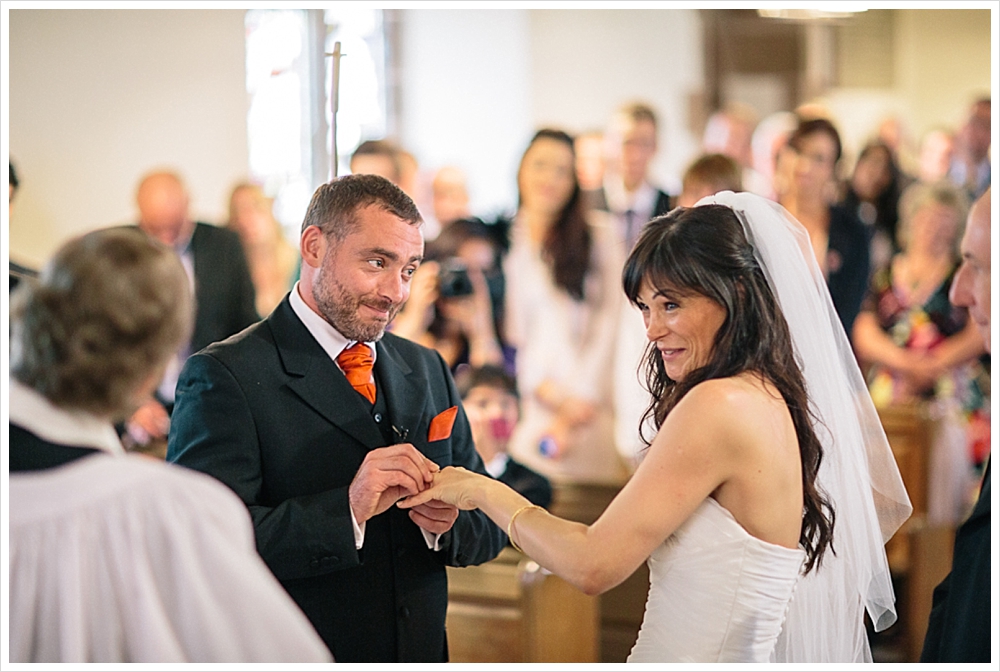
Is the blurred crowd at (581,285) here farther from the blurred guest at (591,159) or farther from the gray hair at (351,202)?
the blurred guest at (591,159)

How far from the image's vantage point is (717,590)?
193cm

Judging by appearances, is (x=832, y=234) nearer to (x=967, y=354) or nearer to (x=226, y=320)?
(x=967, y=354)

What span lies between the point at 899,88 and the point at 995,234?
27.5 ft

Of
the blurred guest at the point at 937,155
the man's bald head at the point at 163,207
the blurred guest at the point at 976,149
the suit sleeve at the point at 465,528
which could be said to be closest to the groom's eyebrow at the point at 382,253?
the suit sleeve at the point at 465,528

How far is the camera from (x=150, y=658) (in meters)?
1.64

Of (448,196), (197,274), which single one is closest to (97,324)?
(197,274)

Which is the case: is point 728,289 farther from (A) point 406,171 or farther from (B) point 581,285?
(A) point 406,171

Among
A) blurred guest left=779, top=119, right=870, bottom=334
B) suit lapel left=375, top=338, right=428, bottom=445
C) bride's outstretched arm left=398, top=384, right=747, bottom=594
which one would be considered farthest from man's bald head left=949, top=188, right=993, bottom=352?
blurred guest left=779, top=119, right=870, bottom=334

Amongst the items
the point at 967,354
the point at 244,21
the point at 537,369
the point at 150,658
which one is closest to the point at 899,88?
the point at 967,354

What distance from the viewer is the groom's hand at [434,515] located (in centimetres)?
203

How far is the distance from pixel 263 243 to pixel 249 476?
354 centimetres

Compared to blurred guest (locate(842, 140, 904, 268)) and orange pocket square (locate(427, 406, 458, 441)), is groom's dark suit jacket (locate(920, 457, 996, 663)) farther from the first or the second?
blurred guest (locate(842, 140, 904, 268))

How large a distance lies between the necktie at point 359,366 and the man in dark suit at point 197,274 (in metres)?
0.92

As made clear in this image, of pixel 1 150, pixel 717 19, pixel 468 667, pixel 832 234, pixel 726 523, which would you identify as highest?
pixel 717 19
